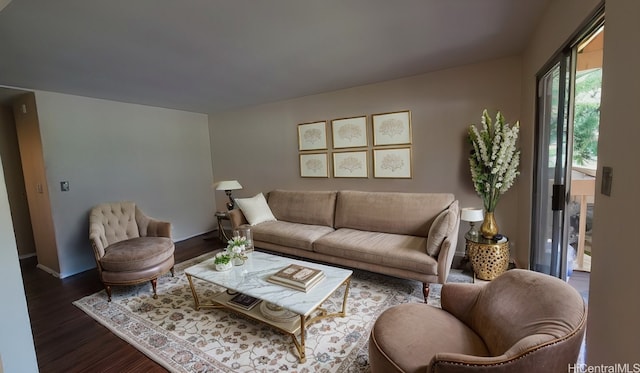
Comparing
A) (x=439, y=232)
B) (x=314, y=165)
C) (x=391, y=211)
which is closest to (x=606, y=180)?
(x=439, y=232)

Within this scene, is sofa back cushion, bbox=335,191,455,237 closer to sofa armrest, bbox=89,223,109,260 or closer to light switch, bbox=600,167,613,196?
light switch, bbox=600,167,613,196

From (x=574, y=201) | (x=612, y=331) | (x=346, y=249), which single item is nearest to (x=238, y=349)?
(x=346, y=249)

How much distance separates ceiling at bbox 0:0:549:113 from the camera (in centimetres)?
169

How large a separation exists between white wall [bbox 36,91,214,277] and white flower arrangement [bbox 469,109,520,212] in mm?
4563

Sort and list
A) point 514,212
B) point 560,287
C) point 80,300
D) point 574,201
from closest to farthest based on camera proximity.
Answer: point 560,287 → point 574,201 → point 80,300 → point 514,212

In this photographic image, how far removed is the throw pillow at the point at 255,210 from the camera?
12.5ft

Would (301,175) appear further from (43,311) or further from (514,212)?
(43,311)

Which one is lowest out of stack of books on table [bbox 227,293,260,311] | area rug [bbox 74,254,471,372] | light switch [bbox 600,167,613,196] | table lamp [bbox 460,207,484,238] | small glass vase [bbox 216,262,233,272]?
area rug [bbox 74,254,471,372]

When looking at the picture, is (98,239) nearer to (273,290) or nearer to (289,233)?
(289,233)

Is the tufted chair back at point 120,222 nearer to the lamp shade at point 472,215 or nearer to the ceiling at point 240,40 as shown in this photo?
the ceiling at point 240,40

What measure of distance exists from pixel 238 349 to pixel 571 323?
6.29 feet

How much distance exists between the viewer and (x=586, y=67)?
5.05 feet

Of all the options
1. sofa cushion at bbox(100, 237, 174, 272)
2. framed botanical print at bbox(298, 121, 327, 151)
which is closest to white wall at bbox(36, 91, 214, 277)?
sofa cushion at bbox(100, 237, 174, 272)

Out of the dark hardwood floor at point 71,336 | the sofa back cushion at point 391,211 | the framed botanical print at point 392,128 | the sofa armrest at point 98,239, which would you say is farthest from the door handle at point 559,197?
the sofa armrest at point 98,239
